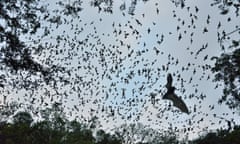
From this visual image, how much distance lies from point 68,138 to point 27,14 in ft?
130

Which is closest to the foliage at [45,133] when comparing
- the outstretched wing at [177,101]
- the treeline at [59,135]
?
the treeline at [59,135]

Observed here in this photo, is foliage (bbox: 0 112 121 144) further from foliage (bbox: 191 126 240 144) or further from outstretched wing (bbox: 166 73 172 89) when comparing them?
outstretched wing (bbox: 166 73 172 89)

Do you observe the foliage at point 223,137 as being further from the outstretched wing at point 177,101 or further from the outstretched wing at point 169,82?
the outstretched wing at point 169,82

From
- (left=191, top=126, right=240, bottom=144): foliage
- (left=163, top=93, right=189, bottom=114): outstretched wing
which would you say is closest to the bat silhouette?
(left=163, top=93, right=189, bottom=114): outstretched wing

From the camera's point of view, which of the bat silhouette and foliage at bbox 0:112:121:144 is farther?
foliage at bbox 0:112:121:144

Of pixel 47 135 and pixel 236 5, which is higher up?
pixel 47 135

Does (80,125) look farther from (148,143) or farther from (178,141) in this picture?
(178,141)

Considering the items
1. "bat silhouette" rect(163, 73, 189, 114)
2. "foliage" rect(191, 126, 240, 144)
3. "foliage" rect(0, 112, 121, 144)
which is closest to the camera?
"bat silhouette" rect(163, 73, 189, 114)

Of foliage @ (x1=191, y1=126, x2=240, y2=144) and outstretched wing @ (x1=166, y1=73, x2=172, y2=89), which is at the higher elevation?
foliage @ (x1=191, y1=126, x2=240, y2=144)

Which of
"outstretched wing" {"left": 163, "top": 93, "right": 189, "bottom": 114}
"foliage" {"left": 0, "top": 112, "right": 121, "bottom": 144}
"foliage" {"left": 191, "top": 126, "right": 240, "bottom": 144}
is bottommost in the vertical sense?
"outstretched wing" {"left": 163, "top": 93, "right": 189, "bottom": 114}

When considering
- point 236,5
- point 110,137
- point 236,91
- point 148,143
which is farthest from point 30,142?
point 236,5

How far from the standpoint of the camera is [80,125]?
199 ft

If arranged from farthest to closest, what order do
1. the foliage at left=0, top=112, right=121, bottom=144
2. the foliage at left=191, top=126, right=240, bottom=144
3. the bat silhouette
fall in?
the foliage at left=0, top=112, right=121, bottom=144, the foliage at left=191, top=126, right=240, bottom=144, the bat silhouette

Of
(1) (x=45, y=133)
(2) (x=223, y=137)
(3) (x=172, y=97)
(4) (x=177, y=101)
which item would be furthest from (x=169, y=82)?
(1) (x=45, y=133)
